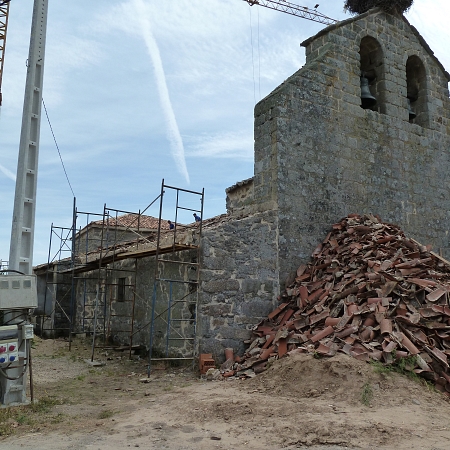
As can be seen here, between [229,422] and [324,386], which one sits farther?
[324,386]

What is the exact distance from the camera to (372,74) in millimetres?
12586

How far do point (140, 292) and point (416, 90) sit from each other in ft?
28.9

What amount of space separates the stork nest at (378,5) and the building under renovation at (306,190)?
31 cm

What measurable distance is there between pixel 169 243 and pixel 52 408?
3894 mm

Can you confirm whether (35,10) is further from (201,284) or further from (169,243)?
(201,284)

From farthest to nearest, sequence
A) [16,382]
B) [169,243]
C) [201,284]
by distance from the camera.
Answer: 1. [169,243]
2. [201,284]
3. [16,382]

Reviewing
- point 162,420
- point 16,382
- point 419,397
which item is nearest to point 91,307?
point 16,382

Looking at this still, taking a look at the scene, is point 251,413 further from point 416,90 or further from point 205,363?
point 416,90

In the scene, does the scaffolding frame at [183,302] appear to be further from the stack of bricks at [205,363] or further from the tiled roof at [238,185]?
the tiled roof at [238,185]

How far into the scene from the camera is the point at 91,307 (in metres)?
16.2

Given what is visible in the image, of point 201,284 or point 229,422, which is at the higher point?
point 201,284

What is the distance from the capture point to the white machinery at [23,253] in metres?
6.73

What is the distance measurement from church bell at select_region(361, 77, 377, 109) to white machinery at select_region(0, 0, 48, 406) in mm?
7163

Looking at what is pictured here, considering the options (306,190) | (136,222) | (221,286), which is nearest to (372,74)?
(306,190)
